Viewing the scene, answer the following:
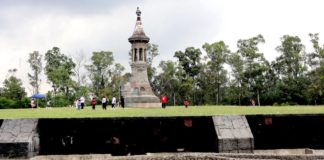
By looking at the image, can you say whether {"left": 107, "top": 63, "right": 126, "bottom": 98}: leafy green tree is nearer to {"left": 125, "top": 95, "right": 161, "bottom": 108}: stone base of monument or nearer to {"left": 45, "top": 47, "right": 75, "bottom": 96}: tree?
{"left": 45, "top": 47, "right": 75, "bottom": 96}: tree

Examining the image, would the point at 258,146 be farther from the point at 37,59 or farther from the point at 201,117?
the point at 37,59

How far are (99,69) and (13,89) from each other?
15757 mm

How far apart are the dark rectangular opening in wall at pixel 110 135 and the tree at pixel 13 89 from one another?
5466cm

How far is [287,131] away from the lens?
1559 centimetres

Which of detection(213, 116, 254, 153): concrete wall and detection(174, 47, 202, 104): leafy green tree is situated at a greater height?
detection(174, 47, 202, 104): leafy green tree

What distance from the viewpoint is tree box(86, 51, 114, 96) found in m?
75.7

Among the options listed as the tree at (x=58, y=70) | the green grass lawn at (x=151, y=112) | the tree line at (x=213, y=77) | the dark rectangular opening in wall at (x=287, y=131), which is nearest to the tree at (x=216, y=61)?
the tree line at (x=213, y=77)

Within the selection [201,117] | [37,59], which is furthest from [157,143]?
[37,59]

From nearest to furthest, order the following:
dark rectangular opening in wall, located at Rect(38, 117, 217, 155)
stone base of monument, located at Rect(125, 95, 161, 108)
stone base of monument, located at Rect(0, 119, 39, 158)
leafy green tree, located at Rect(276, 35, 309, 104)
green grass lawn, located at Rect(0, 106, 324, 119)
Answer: stone base of monument, located at Rect(0, 119, 39, 158) < dark rectangular opening in wall, located at Rect(38, 117, 217, 155) < green grass lawn, located at Rect(0, 106, 324, 119) < stone base of monument, located at Rect(125, 95, 161, 108) < leafy green tree, located at Rect(276, 35, 309, 104)

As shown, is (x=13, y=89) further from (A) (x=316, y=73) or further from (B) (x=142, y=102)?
(A) (x=316, y=73)

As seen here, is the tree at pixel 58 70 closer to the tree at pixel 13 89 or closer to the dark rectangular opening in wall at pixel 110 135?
the tree at pixel 13 89

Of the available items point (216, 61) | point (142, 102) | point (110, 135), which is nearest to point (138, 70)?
point (142, 102)

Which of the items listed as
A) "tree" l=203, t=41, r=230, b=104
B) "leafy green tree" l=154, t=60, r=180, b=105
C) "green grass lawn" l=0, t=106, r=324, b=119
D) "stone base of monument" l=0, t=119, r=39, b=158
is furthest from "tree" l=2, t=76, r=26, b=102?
"stone base of monument" l=0, t=119, r=39, b=158

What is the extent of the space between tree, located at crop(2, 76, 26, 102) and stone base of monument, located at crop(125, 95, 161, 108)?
26.2 meters
